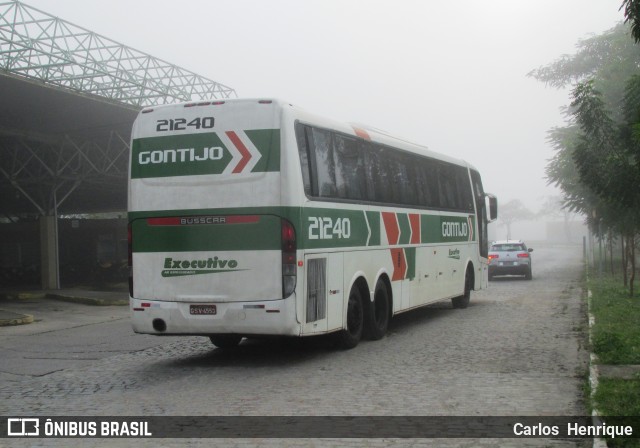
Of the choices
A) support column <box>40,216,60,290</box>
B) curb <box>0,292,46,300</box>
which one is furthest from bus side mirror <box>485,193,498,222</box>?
support column <box>40,216,60,290</box>

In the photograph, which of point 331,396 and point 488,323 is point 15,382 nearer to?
point 331,396

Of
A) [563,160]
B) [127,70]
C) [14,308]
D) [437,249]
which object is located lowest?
[14,308]

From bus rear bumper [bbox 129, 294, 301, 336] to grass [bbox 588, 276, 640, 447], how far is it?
379 centimetres

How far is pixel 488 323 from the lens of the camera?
15.0 metres

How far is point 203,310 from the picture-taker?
1026 cm

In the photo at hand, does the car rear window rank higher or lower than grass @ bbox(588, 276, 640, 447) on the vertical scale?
higher

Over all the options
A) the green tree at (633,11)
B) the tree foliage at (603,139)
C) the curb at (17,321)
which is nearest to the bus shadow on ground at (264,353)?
the tree foliage at (603,139)

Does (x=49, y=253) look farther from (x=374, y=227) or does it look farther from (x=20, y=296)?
(x=374, y=227)

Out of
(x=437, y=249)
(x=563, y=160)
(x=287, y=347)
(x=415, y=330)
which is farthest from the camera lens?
(x=563, y=160)

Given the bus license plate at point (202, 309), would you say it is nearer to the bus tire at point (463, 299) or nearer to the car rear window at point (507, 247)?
the bus tire at point (463, 299)

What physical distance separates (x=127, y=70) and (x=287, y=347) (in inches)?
720

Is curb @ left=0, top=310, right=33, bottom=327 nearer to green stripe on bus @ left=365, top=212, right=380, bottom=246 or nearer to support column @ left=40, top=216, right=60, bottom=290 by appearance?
green stripe on bus @ left=365, top=212, right=380, bottom=246

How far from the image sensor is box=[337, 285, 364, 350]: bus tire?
11.7m

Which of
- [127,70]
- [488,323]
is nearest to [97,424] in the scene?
[488,323]
